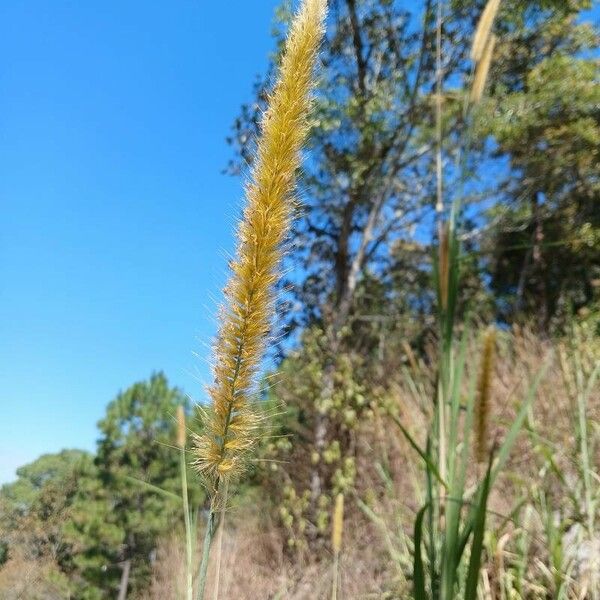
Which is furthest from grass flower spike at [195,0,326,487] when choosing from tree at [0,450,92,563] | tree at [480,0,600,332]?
tree at [480,0,600,332]

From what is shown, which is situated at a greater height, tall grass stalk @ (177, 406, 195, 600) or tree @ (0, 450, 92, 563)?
tree @ (0, 450, 92, 563)

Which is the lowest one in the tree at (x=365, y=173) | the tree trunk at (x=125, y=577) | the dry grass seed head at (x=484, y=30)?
the tree trunk at (x=125, y=577)

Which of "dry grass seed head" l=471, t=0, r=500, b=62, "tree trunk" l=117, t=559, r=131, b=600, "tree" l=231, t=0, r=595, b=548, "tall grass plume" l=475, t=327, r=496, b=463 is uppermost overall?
"tree" l=231, t=0, r=595, b=548

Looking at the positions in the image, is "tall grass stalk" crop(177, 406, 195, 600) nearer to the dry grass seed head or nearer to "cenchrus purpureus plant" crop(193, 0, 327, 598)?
"cenchrus purpureus plant" crop(193, 0, 327, 598)

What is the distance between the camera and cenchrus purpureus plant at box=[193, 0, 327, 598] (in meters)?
0.79

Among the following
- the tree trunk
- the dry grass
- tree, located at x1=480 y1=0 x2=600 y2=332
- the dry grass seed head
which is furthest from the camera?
the tree trunk

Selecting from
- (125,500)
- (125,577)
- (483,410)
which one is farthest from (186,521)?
(125,500)

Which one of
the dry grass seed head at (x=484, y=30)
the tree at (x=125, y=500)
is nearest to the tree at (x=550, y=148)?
the dry grass seed head at (x=484, y=30)

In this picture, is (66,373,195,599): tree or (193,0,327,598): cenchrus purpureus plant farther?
(66,373,195,599): tree

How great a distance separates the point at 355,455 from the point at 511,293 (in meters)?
6.16

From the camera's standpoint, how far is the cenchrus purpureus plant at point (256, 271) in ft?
2.59

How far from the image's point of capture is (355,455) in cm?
834

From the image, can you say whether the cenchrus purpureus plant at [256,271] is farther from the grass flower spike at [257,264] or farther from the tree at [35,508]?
the tree at [35,508]

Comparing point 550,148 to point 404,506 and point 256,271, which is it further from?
point 256,271
